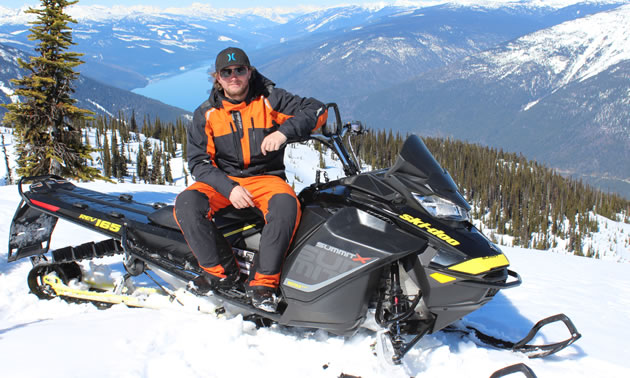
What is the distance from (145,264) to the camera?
383 centimetres

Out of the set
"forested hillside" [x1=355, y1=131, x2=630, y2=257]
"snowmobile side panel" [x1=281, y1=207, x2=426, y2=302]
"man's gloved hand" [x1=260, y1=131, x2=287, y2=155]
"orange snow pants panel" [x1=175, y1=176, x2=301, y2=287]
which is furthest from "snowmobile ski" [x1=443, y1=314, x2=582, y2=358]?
"forested hillside" [x1=355, y1=131, x2=630, y2=257]

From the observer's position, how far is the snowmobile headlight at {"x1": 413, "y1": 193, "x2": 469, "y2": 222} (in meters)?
2.79

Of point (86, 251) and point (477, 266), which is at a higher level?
point (477, 266)

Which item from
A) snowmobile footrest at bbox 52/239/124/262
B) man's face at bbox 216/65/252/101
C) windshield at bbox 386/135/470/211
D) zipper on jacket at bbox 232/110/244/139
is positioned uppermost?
man's face at bbox 216/65/252/101

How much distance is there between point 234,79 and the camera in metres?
3.33

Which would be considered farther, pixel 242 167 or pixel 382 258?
pixel 242 167

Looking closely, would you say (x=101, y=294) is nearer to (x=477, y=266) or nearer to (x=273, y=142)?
(x=273, y=142)

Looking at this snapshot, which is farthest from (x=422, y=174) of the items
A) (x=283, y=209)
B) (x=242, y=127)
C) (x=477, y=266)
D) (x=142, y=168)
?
(x=142, y=168)

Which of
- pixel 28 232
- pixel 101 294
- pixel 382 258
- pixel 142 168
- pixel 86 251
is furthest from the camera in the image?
pixel 142 168

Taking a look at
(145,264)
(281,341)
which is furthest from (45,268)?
(281,341)

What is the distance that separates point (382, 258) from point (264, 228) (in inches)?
34.2

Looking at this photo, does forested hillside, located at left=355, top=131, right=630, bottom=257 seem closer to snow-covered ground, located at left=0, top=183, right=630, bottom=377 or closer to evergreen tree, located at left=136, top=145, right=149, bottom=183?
evergreen tree, located at left=136, top=145, right=149, bottom=183

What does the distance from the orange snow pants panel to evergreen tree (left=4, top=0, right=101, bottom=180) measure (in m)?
8.79

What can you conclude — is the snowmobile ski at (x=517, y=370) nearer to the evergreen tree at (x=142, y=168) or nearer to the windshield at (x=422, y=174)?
the windshield at (x=422, y=174)
